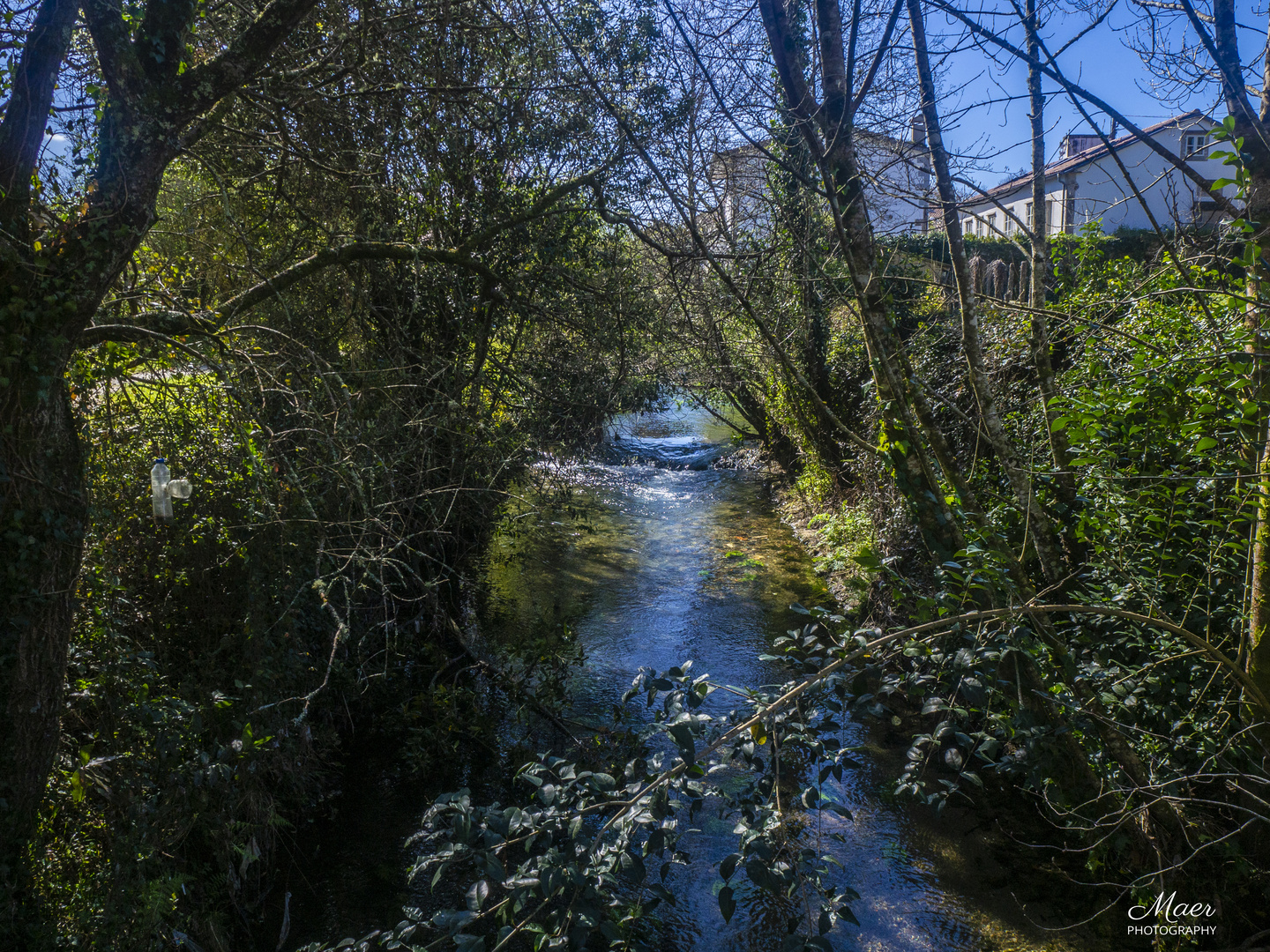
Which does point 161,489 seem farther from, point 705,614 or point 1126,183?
point 1126,183

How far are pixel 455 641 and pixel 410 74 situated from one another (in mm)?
5088

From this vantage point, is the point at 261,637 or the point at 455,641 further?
the point at 455,641

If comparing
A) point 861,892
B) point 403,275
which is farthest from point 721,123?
point 861,892

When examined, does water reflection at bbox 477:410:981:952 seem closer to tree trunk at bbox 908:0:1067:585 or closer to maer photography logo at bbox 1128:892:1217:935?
maer photography logo at bbox 1128:892:1217:935

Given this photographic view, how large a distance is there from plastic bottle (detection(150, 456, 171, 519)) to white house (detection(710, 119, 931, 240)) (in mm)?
4056

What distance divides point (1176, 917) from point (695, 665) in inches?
174

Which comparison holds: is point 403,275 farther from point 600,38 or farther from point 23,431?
point 23,431

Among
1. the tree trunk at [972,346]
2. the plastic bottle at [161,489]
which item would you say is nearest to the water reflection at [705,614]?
the tree trunk at [972,346]

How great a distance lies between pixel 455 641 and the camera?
7602 millimetres

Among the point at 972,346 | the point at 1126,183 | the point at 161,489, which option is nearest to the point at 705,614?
the point at 972,346

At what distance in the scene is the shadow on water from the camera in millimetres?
4465

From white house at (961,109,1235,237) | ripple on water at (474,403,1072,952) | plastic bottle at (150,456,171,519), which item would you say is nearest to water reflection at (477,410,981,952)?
ripple on water at (474,403,1072,952)

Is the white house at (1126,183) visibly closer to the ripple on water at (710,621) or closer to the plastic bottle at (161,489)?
the ripple on water at (710,621)

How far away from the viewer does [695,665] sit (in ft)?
25.4
